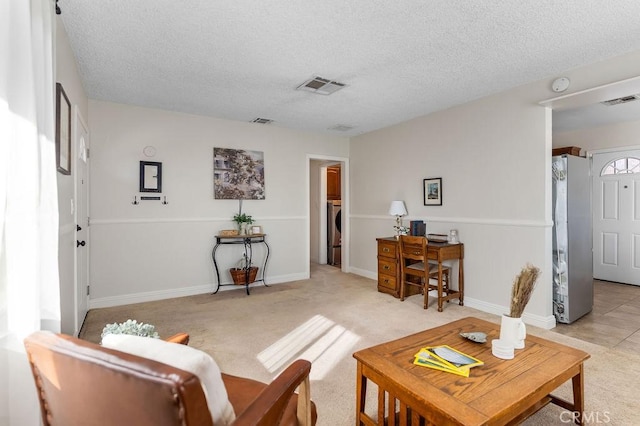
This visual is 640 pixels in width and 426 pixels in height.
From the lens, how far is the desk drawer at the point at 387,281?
14.1 feet

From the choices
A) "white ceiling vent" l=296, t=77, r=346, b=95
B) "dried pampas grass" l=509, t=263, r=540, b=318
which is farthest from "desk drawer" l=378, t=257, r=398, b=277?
"dried pampas grass" l=509, t=263, r=540, b=318

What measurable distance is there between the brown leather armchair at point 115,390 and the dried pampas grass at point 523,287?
3.93ft

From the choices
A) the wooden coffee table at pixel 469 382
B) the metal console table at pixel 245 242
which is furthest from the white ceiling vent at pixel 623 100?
the metal console table at pixel 245 242

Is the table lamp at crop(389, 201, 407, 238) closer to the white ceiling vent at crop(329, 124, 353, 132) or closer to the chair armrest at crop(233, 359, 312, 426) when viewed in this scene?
the white ceiling vent at crop(329, 124, 353, 132)

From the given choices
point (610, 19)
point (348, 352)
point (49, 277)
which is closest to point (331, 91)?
point (610, 19)

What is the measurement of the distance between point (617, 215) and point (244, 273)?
5757mm

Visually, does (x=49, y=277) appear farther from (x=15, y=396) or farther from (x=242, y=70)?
(x=242, y=70)

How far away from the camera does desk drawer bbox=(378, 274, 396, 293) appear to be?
430 centimetres

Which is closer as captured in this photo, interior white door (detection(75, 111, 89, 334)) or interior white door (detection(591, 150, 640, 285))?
interior white door (detection(75, 111, 89, 334))

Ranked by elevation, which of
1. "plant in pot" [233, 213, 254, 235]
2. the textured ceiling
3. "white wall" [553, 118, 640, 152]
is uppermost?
the textured ceiling

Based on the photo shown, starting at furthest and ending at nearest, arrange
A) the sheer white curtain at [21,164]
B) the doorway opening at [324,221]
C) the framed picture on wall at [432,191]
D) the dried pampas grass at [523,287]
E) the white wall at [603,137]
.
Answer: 1. the doorway opening at [324,221]
2. the white wall at [603,137]
3. the framed picture on wall at [432,191]
4. the dried pampas grass at [523,287]
5. the sheer white curtain at [21,164]

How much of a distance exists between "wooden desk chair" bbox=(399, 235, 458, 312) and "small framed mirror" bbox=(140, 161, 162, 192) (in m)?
3.21

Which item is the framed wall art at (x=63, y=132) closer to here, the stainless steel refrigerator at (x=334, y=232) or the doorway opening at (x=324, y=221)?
the doorway opening at (x=324, y=221)

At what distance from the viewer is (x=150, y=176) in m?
4.09
